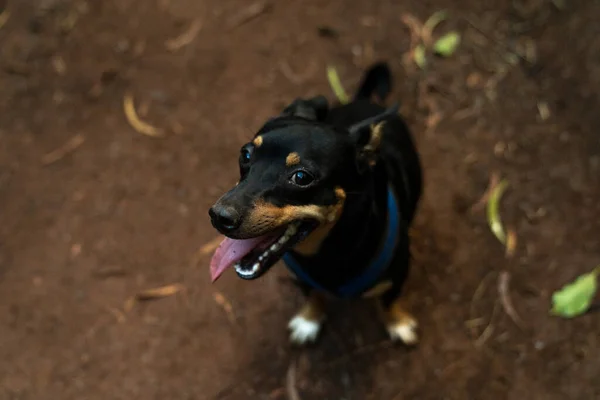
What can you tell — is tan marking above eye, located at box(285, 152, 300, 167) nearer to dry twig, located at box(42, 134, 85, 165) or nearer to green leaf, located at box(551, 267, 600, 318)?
green leaf, located at box(551, 267, 600, 318)

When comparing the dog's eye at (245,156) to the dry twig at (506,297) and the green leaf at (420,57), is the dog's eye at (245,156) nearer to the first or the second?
the dry twig at (506,297)

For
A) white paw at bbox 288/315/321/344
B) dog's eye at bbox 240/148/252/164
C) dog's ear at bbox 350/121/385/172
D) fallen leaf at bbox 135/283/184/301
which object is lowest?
white paw at bbox 288/315/321/344

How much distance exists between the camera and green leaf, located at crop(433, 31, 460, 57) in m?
3.04

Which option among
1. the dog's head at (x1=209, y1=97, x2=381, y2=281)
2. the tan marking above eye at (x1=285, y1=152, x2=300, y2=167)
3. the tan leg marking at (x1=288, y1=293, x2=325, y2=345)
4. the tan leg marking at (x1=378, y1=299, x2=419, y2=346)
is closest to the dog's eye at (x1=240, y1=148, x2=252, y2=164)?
the dog's head at (x1=209, y1=97, x2=381, y2=281)

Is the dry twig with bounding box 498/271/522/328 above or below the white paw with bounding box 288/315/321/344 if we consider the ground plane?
below

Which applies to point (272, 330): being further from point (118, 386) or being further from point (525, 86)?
point (525, 86)

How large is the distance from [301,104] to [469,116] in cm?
128

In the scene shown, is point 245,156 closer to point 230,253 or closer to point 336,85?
point 230,253

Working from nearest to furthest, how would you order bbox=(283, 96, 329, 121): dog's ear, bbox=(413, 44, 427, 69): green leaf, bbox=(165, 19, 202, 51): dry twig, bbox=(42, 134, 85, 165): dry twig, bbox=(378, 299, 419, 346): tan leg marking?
bbox=(283, 96, 329, 121): dog's ear → bbox=(378, 299, 419, 346): tan leg marking → bbox=(42, 134, 85, 165): dry twig → bbox=(413, 44, 427, 69): green leaf → bbox=(165, 19, 202, 51): dry twig

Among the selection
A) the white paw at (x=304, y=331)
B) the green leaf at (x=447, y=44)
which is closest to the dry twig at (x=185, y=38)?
the green leaf at (x=447, y=44)

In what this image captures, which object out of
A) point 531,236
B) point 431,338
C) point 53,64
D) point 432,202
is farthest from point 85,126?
point 531,236

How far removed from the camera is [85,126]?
9.66ft

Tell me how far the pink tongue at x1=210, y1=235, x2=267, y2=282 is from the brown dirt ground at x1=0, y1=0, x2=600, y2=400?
770 mm

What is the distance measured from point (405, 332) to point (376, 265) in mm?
544
